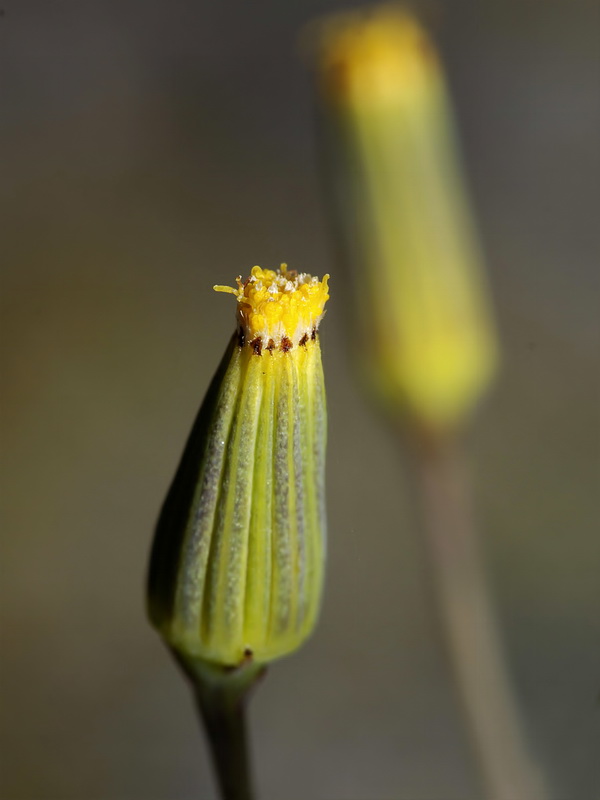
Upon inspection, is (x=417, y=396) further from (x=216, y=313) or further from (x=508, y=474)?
(x=216, y=313)

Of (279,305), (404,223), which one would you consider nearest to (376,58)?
(404,223)

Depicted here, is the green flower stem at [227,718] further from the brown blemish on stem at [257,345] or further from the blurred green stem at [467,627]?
the blurred green stem at [467,627]

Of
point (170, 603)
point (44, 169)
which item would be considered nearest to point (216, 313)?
point (44, 169)

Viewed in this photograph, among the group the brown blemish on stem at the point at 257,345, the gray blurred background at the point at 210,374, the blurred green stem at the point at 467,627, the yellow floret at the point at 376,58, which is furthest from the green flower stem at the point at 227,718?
the yellow floret at the point at 376,58

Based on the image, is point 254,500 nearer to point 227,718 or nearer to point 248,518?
point 248,518

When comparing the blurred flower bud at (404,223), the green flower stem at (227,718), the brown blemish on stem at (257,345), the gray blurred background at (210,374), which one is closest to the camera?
the brown blemish on stem at (257,345)

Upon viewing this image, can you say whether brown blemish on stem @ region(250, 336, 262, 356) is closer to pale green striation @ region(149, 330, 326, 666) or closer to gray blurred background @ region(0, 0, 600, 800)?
pale green striation @ region(149, 330, 326, 666)

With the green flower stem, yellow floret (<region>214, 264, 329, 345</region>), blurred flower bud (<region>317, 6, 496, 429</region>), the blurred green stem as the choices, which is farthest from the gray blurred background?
yellow floret (<region>214, 264, 329, 345</region>)
